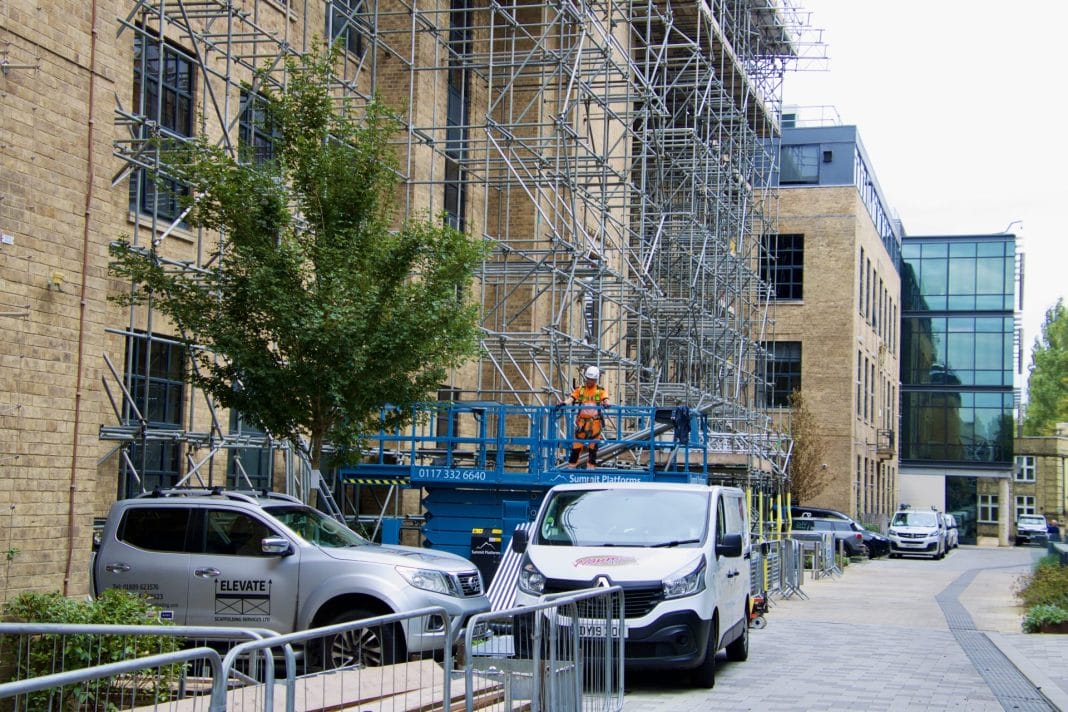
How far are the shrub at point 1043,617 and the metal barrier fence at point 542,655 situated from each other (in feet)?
34.6

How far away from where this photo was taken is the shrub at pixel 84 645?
23.3ft

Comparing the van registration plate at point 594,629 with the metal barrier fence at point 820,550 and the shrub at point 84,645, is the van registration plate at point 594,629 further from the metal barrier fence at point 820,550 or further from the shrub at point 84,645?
the metal barrier fence at point 820,550

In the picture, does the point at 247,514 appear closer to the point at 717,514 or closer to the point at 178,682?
the point at 717,514

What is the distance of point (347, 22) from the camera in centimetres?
2092

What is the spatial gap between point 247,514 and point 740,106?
3082 centimetres

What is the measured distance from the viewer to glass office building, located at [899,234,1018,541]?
6869 centimetres

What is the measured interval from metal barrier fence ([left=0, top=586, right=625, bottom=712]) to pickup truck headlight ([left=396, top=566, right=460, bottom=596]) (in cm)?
145

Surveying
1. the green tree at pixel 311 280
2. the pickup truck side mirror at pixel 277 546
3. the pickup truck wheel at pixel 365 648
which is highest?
the green tree at pixel 311 280

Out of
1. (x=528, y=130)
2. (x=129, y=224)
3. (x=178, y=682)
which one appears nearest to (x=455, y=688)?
(x=178, y=682)

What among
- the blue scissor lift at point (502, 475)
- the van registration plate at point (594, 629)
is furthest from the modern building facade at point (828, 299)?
the van registration plate at point (594, 629)

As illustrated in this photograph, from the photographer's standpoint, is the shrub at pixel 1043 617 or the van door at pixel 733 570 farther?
the shrub at pixel 1043 617

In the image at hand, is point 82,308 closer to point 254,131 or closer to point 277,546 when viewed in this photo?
point 277,546

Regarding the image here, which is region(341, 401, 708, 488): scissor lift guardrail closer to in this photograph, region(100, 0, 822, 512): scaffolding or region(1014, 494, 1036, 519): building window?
region(100, 0, 822, 512): scaffolding

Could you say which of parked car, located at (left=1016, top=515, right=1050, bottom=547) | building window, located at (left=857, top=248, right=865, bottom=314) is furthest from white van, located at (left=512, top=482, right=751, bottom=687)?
parked car, located at (left=1016, top=515, right=1050, bottom=547)
